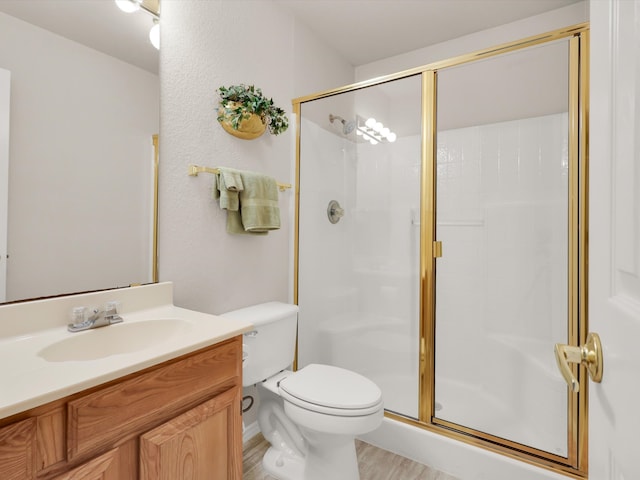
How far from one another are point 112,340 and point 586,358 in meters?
1.27

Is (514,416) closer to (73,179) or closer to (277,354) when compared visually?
(277,354)

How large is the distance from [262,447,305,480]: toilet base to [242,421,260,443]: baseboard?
0.22 m

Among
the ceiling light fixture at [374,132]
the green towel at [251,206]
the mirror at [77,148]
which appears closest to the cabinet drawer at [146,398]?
the mirror at [77,148]

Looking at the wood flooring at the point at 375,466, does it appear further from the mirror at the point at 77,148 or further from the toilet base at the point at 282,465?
the mirror at the point at 77,148

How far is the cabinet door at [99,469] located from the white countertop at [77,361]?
189 mm

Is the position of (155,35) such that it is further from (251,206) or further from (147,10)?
(251,206)

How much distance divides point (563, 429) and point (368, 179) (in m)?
1.60

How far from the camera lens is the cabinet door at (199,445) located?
897 mm

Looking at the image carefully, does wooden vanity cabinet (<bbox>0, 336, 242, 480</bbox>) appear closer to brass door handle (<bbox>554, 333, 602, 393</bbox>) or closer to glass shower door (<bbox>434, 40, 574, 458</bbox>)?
brass door handle (<bbox>554, 333, 602, 393</bbox>)

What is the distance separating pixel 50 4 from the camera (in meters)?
1.16

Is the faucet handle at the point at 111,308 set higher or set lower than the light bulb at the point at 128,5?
lower

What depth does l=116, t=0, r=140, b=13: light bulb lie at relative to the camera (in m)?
1.36
